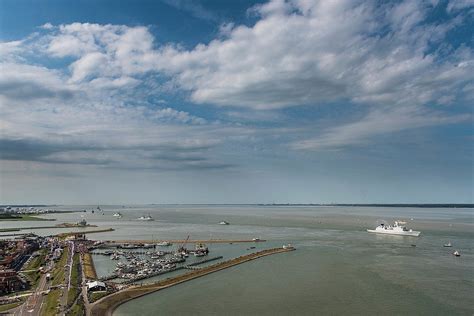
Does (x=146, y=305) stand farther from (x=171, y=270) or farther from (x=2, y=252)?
(x=2, y=252)

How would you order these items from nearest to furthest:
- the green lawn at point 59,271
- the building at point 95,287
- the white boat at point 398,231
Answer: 1. the building at point 95,287
2. the green lawn at point 59,271
3. the white boat at point 398,231

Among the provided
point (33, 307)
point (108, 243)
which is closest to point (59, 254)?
point (108, 243)

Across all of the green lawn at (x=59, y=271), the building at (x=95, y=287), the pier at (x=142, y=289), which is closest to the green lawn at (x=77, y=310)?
the pier at (x=142, y=289)

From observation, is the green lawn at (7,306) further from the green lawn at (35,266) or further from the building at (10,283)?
the green lawn at (35,266)

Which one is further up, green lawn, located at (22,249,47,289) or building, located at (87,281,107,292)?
building, located at (87,281,107,292)

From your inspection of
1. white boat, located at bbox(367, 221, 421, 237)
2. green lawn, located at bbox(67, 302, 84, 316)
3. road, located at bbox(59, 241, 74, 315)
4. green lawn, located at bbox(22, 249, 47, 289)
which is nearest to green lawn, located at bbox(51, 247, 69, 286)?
road, located at bbox(59, 241, 74, 315)

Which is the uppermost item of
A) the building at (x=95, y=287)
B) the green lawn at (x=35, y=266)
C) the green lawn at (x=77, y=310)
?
the building at (x=95, y=287)

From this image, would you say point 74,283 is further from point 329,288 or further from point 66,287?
point 329,288

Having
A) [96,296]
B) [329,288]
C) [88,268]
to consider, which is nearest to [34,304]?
[96,296]

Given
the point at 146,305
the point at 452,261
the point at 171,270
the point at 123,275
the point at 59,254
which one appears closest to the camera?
the point at 146,305

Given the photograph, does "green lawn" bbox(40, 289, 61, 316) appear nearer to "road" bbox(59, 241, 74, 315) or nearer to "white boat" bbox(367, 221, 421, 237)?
"road" bbox(59, 241, 74, 315)

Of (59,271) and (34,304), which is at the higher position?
(59,271)
